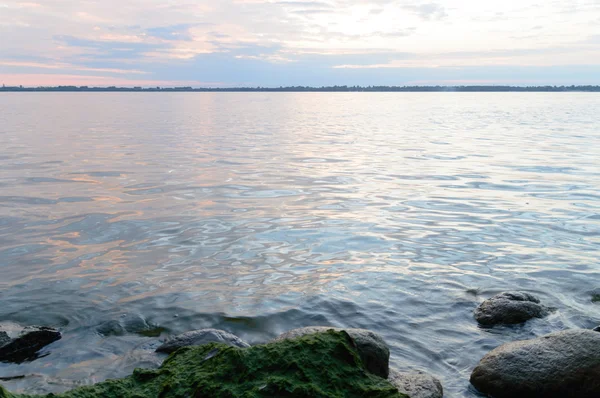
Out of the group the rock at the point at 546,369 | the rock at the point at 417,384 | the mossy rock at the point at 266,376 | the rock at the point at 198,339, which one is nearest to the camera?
the mossy rock at the point at 266,376

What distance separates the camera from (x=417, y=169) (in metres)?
21.9

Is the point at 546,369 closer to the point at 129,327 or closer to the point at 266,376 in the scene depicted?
the point at 266,376

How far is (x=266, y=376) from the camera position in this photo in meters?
4.02

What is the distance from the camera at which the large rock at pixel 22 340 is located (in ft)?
21.5

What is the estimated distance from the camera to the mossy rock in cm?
390

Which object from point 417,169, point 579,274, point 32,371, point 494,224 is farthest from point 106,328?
point 417,169

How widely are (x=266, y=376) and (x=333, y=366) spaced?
1.63 ft

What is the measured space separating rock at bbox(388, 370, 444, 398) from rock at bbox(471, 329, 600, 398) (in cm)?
55

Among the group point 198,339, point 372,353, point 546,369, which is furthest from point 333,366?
point 198,339

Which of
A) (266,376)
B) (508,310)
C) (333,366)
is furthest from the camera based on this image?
(508,310)

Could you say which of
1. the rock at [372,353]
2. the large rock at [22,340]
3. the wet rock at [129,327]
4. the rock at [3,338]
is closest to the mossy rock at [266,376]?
the rock at [372,353]

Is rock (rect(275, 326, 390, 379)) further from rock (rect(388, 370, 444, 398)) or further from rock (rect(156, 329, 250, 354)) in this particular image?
rock (rect(156, 329, 250, 354))

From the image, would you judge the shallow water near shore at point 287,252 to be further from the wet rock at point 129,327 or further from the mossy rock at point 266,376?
the mossy rock at point 266,376

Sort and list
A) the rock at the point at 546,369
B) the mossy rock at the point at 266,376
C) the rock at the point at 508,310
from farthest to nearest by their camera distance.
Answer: the rock at the point at 508,310
the rock at the point at 546,369
the mossy rock at the point at 266,376
